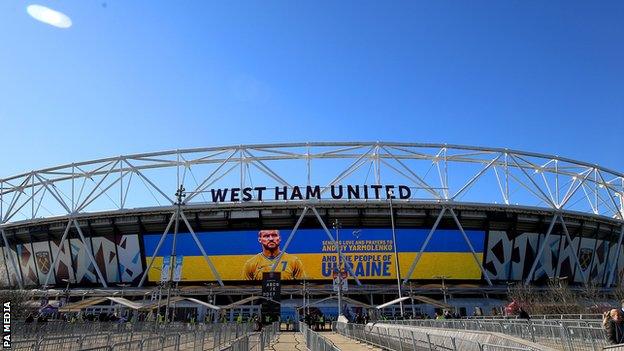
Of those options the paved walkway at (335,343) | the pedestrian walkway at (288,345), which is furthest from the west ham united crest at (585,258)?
the pedestrian walkway at (288,345)

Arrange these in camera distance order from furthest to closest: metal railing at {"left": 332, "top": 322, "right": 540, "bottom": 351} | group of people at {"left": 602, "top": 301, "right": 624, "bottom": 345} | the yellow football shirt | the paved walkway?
1. the yellow football shirt
2. the paved walkway
3. group of people at {"left": 602, "top": 301, "right": 624, "bottom": 345}
4. metal railing at {"left": 332, "top": 322, "right": 540, "bottom": 351}

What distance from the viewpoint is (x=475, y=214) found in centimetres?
5894

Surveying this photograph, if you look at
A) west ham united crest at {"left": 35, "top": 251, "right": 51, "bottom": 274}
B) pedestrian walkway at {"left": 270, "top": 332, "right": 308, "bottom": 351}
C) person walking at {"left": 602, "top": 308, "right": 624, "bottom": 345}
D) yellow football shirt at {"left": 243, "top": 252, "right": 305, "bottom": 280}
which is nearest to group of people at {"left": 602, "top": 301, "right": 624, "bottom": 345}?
person walking at {"left": 602, "top": 308, "right": 624, "bottom": 345}

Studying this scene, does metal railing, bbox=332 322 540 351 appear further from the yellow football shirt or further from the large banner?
the yellow football shirt

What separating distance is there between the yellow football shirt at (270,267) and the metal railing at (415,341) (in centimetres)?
2747

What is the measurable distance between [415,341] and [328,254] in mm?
44075

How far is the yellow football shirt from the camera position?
5728cm

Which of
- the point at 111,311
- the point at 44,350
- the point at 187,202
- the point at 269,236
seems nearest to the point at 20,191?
the point at 111,311

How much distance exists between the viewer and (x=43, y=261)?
214 feet

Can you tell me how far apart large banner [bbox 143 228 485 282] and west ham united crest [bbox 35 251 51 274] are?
22.6 m

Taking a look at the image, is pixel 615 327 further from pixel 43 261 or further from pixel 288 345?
pixel 43 261

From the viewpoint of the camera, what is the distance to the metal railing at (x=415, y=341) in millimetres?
7879

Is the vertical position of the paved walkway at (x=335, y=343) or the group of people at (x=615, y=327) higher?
the group of people at (x=615, y=327)

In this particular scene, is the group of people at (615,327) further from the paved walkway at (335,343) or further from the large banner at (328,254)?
the large banner at (328,254)
